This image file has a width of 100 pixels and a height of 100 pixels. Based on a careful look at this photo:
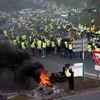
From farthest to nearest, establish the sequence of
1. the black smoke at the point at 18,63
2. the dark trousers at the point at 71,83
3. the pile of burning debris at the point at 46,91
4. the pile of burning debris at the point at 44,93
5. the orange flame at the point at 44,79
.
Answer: the dark trousers at the point at 71,83
the pile of burning debris at the point at 44,93
the pile of burning debris at the point at 46,91
the orange flame at the point at 44,79
the black smoke at the point at 18,63

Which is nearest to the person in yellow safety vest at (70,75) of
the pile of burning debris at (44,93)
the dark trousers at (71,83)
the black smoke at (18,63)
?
the dark trousers at (71,83)

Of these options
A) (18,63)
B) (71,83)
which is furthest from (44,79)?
(71,83)

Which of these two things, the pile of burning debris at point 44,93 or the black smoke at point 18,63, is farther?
the pile of burning debris at point 44,93

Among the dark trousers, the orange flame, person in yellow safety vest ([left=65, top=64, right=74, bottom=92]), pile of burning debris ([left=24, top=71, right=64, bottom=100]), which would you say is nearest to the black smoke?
the orange flame

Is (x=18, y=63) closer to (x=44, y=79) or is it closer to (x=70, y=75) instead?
(x=44, y=79)

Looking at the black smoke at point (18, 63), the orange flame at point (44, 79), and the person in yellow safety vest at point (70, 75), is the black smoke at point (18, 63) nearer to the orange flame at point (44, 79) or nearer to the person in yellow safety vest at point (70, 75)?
the orange flame at point (44, 79)

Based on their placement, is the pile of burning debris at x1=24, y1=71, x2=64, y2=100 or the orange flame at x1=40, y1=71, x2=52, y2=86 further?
the pile of burning debris at x1=24, y1=71, x2=64, y2=100

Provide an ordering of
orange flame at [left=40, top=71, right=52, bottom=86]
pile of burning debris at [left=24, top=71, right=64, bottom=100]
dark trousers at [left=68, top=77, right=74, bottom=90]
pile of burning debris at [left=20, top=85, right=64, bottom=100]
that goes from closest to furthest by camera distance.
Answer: orange flame at [left=40, top=71, right=52, bottom=86] → pile of burning debris at [left=24, top=71, right=64, bottom=100] → pile of burning debris at [left=20, top=85, right=64, bottom=100] → dark trousers at [left=68, top=77, right=74, bottom=90]

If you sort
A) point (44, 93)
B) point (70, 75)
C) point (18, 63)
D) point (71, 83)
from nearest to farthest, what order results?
point (18, 63) < point (44, 93) < point (71, 83) < point (70, 75)

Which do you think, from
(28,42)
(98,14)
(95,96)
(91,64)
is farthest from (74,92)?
(98,14)

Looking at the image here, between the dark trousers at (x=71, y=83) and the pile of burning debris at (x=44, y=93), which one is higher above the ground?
the dark trousers at (x=71, y=83)

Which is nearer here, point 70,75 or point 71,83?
point 71,83

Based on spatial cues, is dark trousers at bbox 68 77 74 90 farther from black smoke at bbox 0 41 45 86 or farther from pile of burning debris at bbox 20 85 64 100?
black smoke at bbox 0 41 45 86

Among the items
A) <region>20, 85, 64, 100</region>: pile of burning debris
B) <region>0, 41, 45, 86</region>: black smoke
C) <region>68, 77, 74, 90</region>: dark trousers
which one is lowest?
<region>20, 85, 64, 100</region>: pile of burning debris
